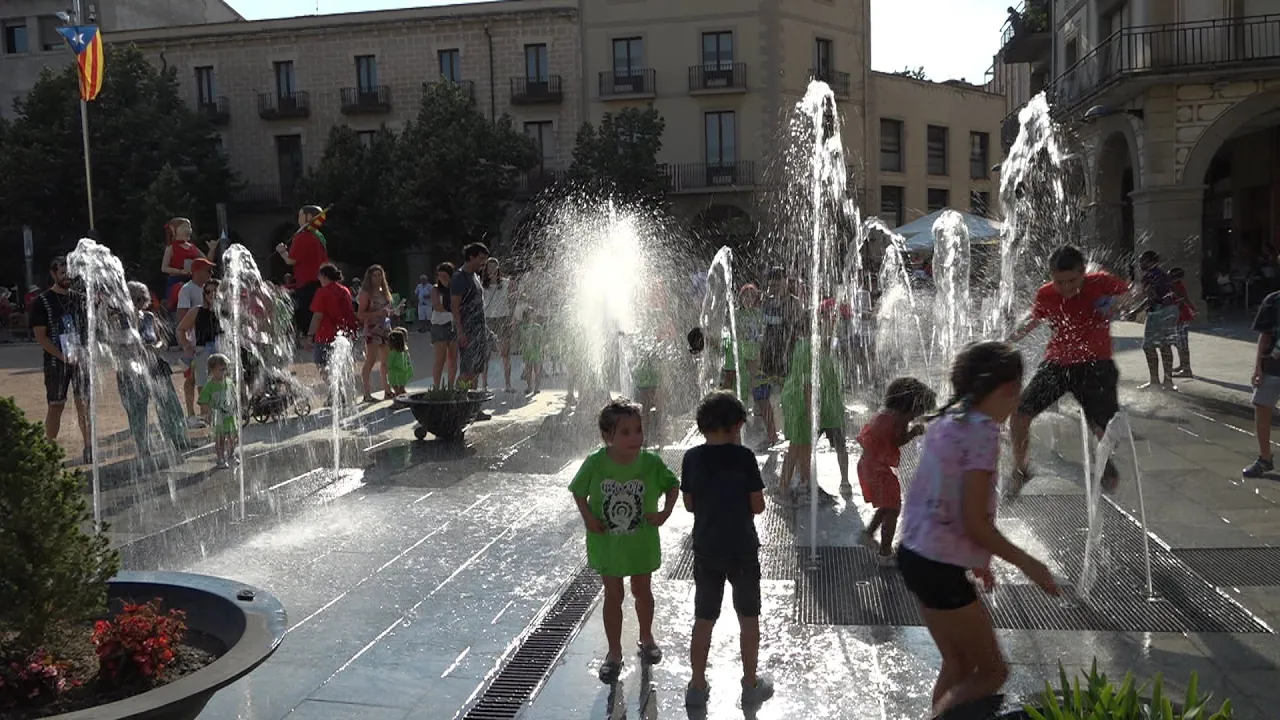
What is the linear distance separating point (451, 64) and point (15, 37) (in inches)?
680

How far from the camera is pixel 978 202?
130 feet

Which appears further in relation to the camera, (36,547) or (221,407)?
(221,407)

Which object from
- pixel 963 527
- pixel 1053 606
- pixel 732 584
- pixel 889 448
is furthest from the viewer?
pixel 889 448

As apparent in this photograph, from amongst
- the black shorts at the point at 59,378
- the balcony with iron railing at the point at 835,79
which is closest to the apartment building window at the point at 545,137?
the balcony with iron railing at the point at 835,79

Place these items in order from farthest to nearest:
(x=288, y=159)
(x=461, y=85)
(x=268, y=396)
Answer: (x=288, y=159) → (x=461, y=85) → (x=268, y=396)

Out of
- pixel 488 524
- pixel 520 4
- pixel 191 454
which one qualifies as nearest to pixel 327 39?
pixel 520 4

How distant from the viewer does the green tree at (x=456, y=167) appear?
31688mm

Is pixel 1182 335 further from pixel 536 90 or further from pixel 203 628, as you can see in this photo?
pixel 536 90

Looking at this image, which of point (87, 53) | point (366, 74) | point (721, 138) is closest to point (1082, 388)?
point (87, 53)

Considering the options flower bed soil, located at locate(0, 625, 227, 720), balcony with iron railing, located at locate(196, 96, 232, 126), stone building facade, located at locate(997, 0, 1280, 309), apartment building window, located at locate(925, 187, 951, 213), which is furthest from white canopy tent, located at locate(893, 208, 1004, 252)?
balcony with iron railing, located at locate(196, 96, 232, 126)

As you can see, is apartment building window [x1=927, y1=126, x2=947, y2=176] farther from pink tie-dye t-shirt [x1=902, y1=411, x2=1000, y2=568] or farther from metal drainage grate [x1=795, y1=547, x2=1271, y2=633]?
pink tie-dye t-shirt [x1=902, y1=411, x2=1000, y2=568]

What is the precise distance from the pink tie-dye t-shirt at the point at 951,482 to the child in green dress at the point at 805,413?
10.0ft

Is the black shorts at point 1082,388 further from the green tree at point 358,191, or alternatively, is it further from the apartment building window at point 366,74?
the apartment building window at point 366,74

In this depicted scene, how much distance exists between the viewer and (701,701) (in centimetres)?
377
